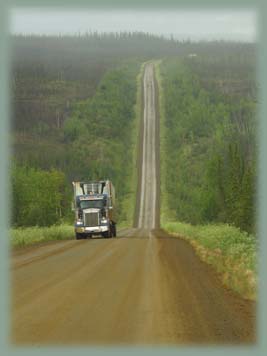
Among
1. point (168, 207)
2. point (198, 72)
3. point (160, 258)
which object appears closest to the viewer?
point (160, 258)

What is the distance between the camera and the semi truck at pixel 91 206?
44969 mm

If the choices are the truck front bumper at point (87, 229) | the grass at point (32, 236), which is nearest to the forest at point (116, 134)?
the grass at point (32, 236)

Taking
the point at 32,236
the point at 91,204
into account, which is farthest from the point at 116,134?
the point at 32,236

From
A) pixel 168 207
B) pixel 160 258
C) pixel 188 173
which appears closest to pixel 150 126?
pixel 188 173

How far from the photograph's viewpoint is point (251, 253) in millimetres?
19906

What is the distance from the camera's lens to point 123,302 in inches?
565

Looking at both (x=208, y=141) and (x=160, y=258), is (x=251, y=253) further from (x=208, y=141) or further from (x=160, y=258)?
(x=208, y=141)

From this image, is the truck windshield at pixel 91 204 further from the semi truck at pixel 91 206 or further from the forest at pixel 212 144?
the forest at pixel 212 144

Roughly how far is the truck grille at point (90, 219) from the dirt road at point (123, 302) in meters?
16.4

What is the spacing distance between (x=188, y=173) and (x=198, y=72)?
78.9 metres

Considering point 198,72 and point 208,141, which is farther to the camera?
point 198,72

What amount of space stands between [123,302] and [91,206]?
101 feet

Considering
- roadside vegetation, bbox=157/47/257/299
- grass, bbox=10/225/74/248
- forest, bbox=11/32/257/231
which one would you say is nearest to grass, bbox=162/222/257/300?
roadside vegetation, bbox=157/47/257/299

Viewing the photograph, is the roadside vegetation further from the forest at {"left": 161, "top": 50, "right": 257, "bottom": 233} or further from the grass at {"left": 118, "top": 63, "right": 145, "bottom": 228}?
the grass at {"left": 118, "top": 63, "right": 145, "bottom": 228}
